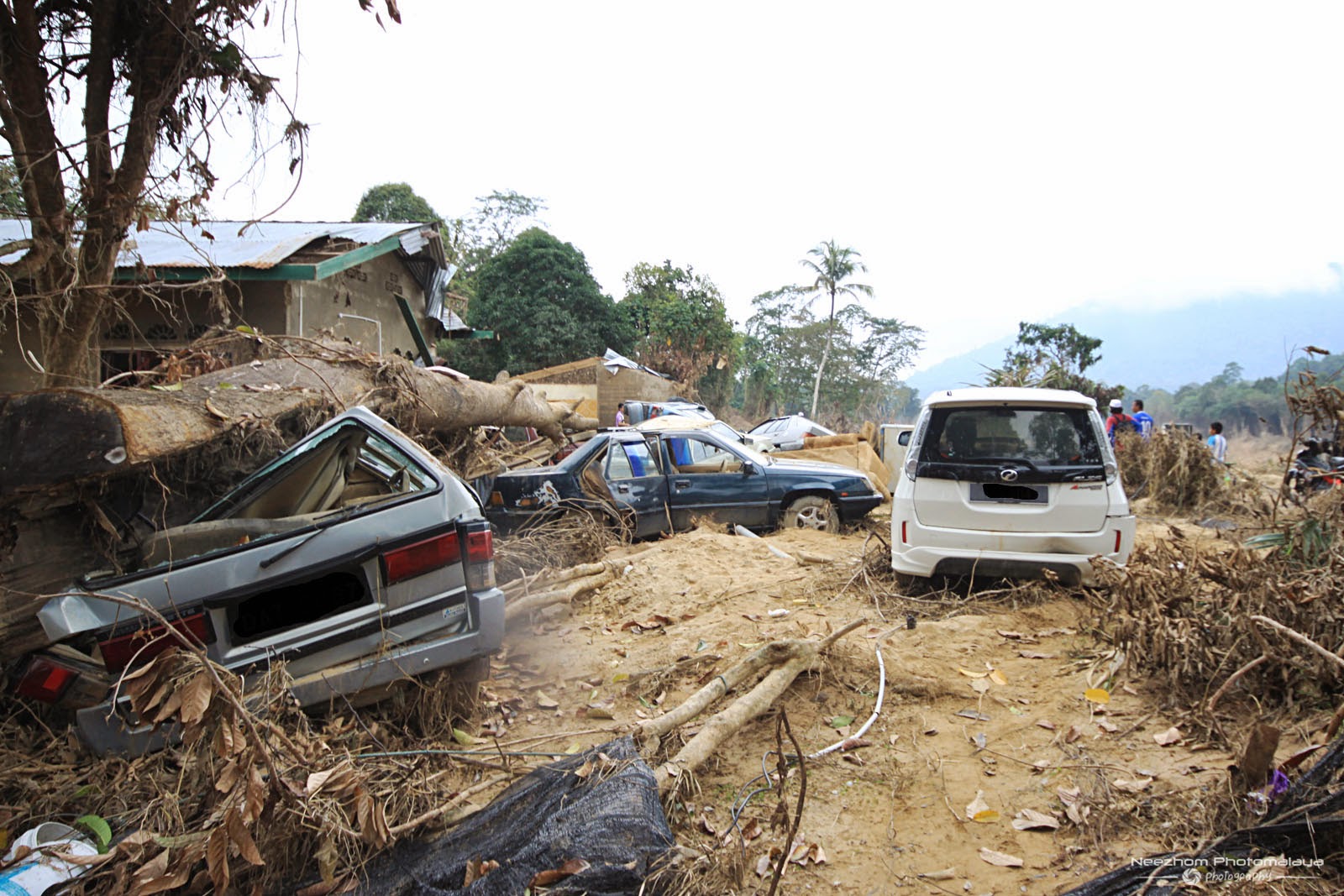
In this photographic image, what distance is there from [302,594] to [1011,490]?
4480 mm

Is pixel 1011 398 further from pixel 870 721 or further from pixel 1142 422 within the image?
pixel 1142 422

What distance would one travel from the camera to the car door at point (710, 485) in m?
8.86

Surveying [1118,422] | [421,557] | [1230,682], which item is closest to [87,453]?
[421,557]

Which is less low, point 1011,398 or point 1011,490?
point 1011,398

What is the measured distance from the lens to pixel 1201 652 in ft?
11.4

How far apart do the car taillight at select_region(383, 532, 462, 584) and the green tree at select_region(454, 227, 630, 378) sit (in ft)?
81.2

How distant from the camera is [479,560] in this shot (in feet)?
11.8

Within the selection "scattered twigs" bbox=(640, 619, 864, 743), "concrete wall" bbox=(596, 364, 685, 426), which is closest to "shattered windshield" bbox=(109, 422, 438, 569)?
"scattered twigs" bbox=(640, 619, 864, 743)

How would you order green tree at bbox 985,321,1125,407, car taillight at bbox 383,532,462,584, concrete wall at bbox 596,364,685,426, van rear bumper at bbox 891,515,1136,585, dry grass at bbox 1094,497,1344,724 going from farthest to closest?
concrete wall at bbox 596,364,685,426, green tree at bbox 985,321,1125,407, van rear bumper at bbox 891,515,1136,585, car taillight at bbox 383,532,462,584, dry grass at bbox 1094,497,1344,724

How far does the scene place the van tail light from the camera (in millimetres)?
3561

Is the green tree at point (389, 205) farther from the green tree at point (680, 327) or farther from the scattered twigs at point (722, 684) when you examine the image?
the scattered twigs at point (722, 684)

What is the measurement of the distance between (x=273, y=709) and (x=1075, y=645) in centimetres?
424

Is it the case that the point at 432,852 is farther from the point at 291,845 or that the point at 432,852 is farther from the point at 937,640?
the point at 937,640

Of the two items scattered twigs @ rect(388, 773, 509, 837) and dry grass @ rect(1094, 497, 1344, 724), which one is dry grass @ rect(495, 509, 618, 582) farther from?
dry grass @ rect(1094, 497, 1344, 724)
